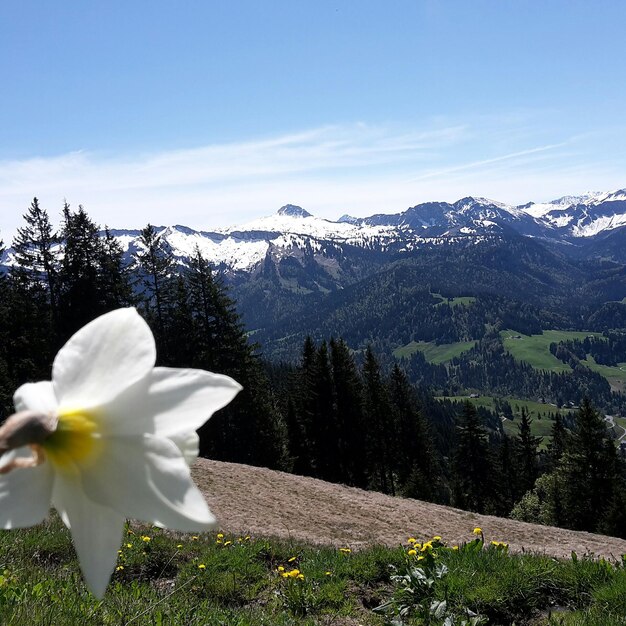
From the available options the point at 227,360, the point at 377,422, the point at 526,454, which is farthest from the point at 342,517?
the point at 526,454

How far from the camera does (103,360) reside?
900 mm

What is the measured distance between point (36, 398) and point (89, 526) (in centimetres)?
23

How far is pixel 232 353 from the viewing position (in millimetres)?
36562

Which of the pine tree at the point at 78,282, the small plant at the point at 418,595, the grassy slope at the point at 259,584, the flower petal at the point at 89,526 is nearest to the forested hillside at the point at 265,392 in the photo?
the pine tree at the point at 78,282

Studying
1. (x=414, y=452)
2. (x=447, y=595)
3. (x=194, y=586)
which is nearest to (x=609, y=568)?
(x=447, y=595)

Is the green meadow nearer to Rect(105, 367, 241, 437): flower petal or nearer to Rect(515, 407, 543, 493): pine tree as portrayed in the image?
Rect(105, 367, 241, 437): flower petal

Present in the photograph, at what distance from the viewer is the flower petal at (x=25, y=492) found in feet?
2.71

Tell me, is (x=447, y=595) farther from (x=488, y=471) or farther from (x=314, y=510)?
(x=488, y=471)

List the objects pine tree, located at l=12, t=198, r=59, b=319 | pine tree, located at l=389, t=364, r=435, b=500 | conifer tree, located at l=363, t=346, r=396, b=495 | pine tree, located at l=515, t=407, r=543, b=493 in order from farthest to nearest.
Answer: pine tree, located at l=515, t=407, r=543, b=493
pine tree, located at l=389, t=364, r=435, b=500
conifer tree, located at l=363, t=346, r=396, b=495
pine tree, located at l=12, t=198, r=59, b=319

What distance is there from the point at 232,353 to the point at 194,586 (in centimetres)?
3037

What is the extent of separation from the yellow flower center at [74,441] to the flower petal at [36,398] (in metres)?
0.03

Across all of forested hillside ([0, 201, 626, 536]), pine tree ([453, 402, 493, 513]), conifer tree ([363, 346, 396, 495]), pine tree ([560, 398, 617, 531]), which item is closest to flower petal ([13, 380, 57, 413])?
forested hillside ([0, 201, 626, 536])

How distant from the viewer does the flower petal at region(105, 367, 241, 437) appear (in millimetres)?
878

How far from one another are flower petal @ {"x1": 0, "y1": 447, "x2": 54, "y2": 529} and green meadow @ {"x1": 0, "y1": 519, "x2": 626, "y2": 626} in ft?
9.05
